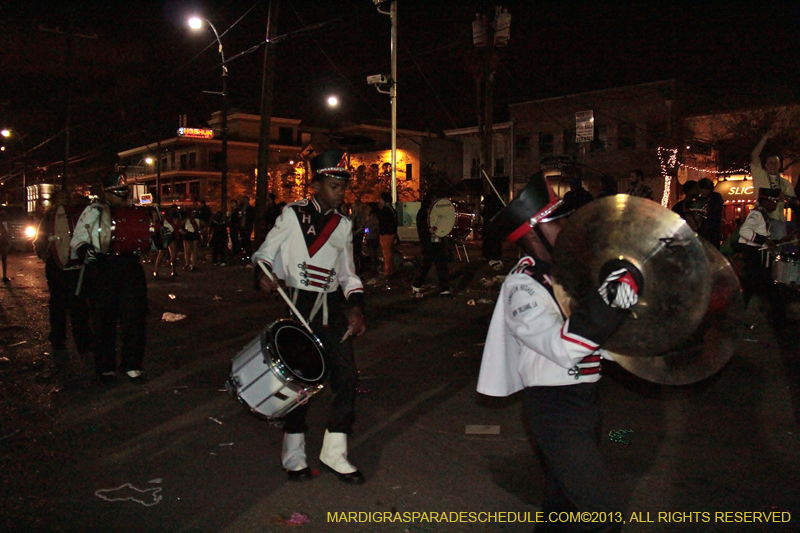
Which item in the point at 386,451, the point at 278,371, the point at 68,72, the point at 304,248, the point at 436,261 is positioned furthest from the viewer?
the point at 68,72

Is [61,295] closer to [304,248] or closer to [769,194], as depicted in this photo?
[304,248]

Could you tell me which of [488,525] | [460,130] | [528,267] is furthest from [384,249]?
[460,130]

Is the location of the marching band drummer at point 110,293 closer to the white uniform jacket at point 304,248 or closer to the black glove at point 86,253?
the black glove at point 86,253

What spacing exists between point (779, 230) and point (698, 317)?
7882 mm

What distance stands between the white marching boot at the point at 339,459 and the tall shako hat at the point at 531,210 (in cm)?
218

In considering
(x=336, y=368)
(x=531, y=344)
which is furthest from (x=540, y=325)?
(x=336, y=368)

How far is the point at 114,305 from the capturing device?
272 inches

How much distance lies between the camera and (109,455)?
4.90 meters

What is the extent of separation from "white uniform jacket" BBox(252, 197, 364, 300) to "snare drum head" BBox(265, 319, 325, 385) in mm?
316

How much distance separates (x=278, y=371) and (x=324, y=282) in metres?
0.70

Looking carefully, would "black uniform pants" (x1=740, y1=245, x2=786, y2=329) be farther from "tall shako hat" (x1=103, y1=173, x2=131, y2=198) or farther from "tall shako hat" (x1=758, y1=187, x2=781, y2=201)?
"tall shako hat" (x1=103, y1=173, x2=131, y2=198)

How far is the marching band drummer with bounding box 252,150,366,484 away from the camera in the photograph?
4230 millimetres

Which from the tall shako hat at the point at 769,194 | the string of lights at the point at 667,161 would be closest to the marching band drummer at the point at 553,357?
the tall shako hat at the point at 769,194

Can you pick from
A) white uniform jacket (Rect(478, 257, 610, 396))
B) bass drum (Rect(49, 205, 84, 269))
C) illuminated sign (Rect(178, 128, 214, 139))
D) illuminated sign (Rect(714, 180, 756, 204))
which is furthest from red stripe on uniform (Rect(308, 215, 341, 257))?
illuminated sign (Rect(178, 128, 214, 139))
